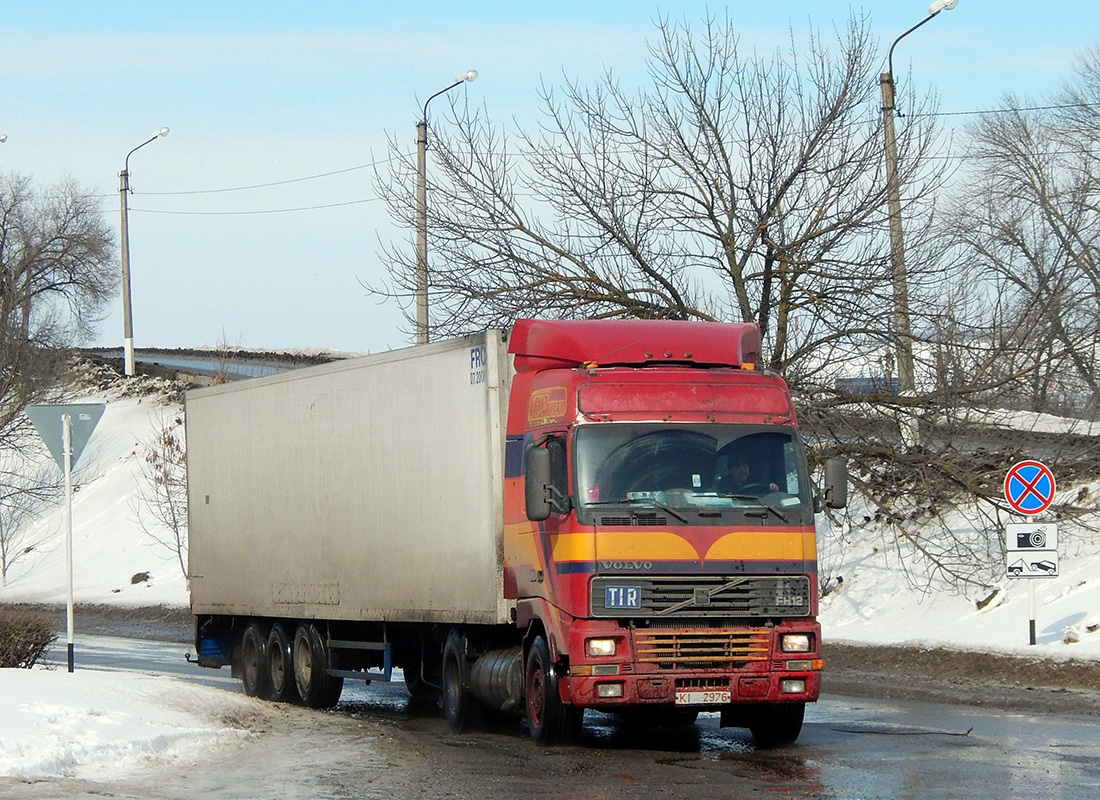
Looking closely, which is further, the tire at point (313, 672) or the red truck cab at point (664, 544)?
the tire at point (313, 672)

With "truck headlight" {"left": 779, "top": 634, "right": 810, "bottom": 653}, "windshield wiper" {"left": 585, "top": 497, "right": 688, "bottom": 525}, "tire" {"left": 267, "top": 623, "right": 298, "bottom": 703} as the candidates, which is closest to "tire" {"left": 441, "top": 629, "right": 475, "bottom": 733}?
"windshield wiper" {"left": 585, "top": 497, "right": 688, "bottom": 525}

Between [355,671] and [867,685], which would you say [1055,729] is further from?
[355,671]

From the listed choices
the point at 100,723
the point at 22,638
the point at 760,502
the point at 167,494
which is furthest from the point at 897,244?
the point at 167,494

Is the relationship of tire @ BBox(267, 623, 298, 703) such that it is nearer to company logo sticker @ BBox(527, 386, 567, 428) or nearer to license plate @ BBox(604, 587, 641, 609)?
company logo sticker @ BBox(527, 386, 567, 428)

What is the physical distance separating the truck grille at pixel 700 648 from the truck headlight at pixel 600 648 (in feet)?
0.64

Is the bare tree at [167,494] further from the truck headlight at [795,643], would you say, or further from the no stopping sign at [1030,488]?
the truck headlight at [795,643]

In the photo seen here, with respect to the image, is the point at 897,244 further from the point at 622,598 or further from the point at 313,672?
the point at 622,598

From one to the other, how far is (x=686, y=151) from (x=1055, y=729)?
10882 mm

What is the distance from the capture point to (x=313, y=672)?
16.7m

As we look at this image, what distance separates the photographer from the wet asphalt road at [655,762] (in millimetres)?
9883

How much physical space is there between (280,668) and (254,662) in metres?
0.72

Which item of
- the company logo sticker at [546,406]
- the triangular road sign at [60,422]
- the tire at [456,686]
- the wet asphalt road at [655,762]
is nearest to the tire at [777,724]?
the wet asphalt road at [655,762]

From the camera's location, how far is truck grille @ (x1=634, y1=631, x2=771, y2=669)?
1168 centimetres

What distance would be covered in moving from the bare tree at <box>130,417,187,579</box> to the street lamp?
60.2 ft
